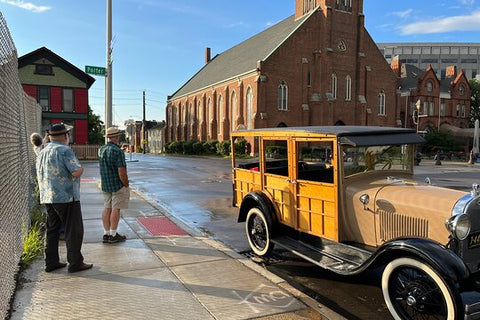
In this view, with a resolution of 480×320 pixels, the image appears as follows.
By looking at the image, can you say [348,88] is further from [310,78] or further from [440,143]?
[440,143]

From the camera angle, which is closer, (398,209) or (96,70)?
(398,209)

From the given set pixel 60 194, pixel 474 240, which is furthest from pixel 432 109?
pixel 60 194

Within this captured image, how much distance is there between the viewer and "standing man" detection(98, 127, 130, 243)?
19.8ft

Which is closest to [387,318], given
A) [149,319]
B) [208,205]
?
[149,319]

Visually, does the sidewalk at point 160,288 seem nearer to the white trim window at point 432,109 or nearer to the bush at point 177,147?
the bush at point 177,147

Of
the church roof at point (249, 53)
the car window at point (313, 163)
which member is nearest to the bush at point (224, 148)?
the church roof at point (249, 53)

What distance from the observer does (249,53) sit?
5056cm

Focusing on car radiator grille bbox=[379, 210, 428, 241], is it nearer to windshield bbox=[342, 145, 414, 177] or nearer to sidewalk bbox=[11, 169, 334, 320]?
windshield bbox=[342, 145, 414, 177]

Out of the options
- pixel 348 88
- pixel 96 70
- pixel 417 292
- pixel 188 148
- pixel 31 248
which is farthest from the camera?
pixel 188 148

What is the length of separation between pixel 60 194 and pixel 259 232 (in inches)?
115

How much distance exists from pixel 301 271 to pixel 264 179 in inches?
58.2

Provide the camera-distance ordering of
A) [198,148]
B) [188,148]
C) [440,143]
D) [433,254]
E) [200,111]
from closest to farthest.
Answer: [433,254], [198,148], [440,143], [188,148], [200,111]

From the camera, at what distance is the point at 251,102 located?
43406 mm

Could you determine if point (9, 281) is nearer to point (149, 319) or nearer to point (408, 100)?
point (149, 319)
